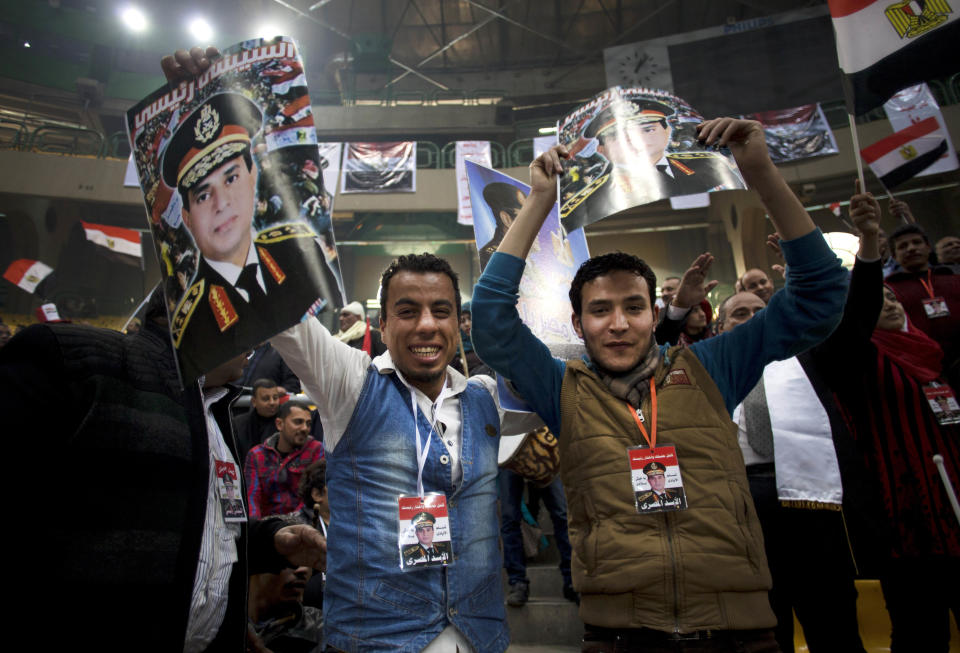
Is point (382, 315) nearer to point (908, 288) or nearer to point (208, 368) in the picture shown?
point (208, 368)

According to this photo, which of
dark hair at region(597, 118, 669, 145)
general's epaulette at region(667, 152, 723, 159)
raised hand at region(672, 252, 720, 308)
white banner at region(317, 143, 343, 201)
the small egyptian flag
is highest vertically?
white banner at region(317, 143, 343, 201)

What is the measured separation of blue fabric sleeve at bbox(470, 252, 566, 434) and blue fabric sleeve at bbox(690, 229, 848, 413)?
448 mm

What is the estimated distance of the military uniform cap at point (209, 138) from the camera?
1242mm

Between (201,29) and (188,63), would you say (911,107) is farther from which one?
(201,29)

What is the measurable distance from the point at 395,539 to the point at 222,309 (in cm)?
67

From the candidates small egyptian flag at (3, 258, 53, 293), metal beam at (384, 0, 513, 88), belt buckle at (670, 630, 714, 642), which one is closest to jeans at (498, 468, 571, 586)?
belt buckle at (670, 630, 714, 642)

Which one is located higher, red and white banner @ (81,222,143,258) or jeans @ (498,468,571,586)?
red and white banner @ (81,222,143,258)

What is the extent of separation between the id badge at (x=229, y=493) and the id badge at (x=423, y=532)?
0.60m

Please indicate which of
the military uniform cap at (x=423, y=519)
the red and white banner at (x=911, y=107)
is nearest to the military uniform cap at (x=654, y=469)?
the military uniform cap at (x=423, y=519)

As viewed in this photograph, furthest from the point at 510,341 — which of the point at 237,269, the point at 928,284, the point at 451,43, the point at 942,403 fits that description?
the point at 451,43

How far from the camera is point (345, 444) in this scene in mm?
1467

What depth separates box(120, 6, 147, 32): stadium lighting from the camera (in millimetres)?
15766

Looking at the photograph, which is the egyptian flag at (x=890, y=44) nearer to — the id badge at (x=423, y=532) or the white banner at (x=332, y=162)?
the id badge at (x=423, y=532)

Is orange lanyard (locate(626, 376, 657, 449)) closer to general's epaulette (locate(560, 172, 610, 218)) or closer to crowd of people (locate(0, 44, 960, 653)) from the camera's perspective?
crowd of people (locate(0, 44, 960, 653))
